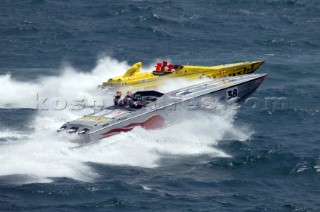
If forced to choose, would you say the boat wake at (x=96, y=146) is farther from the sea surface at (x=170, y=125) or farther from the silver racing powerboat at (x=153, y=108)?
the silver racing powerboat at (x=153, y=108)

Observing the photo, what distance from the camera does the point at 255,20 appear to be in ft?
191

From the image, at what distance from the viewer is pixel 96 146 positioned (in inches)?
1122

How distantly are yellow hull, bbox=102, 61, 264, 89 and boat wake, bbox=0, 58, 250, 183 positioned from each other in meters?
3.75

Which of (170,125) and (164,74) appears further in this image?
(164,74)

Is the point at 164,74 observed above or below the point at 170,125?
above

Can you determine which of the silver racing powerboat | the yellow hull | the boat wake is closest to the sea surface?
the boat wake

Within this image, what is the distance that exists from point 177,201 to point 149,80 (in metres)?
16.1

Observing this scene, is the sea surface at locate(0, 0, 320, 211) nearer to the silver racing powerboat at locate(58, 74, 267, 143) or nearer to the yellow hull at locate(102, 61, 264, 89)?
the silver racing powerboat at locate(58, 74, 267, 143)

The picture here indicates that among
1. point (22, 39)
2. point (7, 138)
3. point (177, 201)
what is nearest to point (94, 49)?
point (22, 39)

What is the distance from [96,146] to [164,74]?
12.2 meters

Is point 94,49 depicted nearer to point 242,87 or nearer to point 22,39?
point 22,39

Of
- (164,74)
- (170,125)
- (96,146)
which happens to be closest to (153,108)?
(170,125)

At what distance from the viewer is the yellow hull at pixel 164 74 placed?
38812 mm

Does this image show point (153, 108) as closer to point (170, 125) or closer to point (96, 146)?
point (170, 125)
